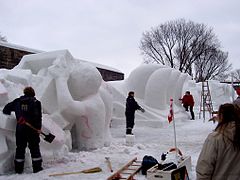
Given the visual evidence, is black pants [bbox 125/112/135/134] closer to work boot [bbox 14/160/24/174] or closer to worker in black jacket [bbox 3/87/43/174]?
worker in black jacket [bbox 3/87/43/174]

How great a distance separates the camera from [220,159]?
2.67 m

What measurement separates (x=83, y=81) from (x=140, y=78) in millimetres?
6840

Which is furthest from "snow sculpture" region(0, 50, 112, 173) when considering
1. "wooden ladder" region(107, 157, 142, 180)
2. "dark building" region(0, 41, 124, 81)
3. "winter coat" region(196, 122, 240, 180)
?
"dark building" region(0, 41, 124, 81)

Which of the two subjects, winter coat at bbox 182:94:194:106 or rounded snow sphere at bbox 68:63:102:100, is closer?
rounded snow sphere at bbox 68:63:102:100

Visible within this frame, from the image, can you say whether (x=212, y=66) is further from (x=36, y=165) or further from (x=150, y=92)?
(x=36, y=165)

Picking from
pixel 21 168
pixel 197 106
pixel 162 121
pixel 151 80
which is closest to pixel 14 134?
pixel 21 168

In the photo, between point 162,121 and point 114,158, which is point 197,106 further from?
point 114,158

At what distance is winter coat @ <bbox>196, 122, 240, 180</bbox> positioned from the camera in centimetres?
266

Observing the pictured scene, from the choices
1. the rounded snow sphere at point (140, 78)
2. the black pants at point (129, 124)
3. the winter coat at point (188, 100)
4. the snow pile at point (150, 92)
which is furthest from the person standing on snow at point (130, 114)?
the winter coat at point (188, 100)

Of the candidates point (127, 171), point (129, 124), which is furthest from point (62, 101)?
point (129, 124)

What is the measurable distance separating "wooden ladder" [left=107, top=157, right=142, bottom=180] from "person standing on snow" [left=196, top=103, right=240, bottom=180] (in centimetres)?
250

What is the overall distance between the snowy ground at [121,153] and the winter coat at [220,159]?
264 cm

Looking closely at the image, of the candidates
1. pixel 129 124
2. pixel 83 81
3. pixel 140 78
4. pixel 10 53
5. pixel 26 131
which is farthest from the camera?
pixel 140 78

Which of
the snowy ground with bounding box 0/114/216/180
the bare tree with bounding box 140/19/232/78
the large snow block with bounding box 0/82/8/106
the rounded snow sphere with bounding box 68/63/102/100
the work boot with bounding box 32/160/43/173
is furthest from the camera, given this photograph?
the bare tree with bounding box 140/19/232/78
